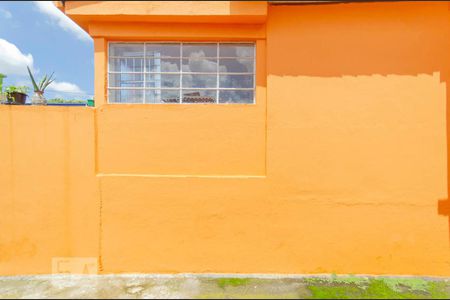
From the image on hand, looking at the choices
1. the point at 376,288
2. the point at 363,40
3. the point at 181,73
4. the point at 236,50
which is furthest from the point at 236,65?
the point at 376,288

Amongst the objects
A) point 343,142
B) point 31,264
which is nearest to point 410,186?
point 343,142

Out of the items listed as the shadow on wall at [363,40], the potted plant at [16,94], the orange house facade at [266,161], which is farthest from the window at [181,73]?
the potted plant at [16,94]

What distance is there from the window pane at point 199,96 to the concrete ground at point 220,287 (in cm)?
264

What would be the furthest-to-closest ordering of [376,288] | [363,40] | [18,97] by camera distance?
1. [18,97]
2. [363,40]
3. [376,288]

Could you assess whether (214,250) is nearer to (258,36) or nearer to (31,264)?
(31,264)

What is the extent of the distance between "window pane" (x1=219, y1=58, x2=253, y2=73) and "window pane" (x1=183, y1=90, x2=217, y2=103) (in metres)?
0.39

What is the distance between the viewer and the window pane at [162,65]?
14.0ft

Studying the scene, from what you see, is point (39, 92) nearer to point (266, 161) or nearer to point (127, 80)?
point (127, 80)

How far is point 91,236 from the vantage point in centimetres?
407

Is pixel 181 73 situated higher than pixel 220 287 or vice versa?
pixel 181 73

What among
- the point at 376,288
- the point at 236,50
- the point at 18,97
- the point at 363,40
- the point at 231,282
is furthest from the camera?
the point at 18,97

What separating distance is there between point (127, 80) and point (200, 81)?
1153mm

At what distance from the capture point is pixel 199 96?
4.24 metres

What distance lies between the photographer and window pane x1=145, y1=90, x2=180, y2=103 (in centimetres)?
426
